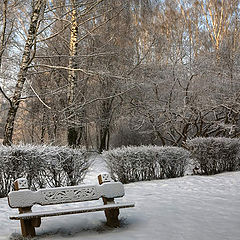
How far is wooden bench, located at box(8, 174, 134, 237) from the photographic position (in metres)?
3.47

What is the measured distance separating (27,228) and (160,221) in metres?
1.64

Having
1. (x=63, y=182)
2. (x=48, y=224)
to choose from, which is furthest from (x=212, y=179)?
(x=48, y=224)

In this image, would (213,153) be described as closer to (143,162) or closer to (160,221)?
(143,162)

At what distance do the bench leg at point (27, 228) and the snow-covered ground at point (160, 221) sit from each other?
0.10m

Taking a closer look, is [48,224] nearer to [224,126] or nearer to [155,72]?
[224,126]

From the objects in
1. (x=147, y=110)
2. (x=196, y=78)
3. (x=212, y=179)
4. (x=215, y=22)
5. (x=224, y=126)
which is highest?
(x=215, y=22)

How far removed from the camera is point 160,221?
4.07 meters

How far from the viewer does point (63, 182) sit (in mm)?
6703

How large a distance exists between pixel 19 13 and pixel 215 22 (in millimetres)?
15280

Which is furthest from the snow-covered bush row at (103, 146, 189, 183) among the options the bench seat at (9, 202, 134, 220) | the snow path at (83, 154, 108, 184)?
the bench seat at (9, 202, 134, 220)

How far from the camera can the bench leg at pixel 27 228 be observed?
350 centimetres

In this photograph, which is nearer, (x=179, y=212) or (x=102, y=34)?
(x=179, y=212)

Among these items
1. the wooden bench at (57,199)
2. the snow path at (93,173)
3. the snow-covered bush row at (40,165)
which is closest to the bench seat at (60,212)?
the wooden bench at (57,199)

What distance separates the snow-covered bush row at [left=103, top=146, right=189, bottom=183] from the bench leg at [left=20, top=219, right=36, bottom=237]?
4.15 metres
